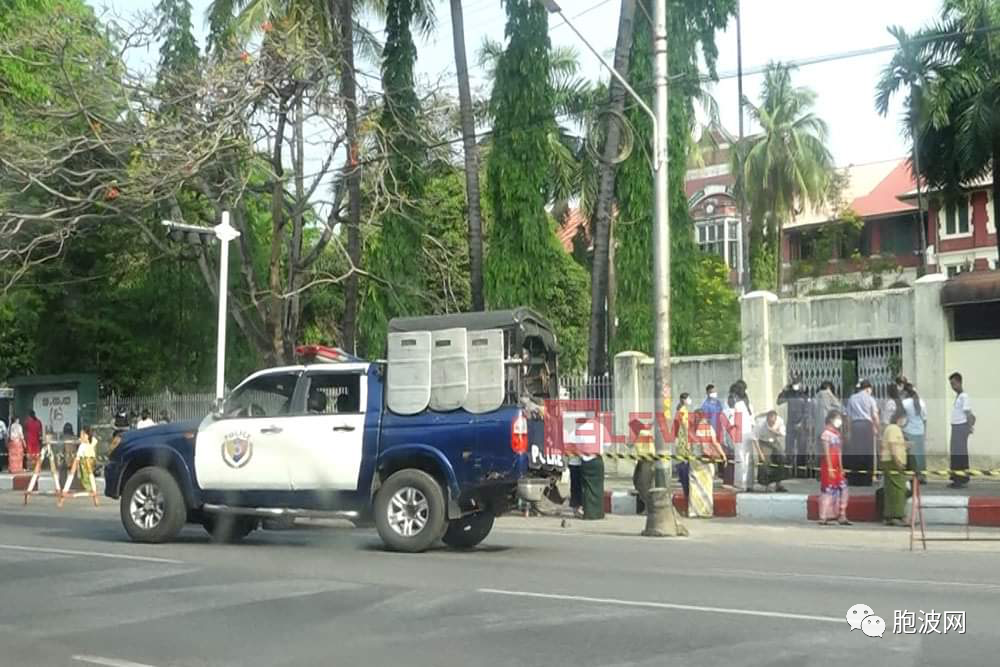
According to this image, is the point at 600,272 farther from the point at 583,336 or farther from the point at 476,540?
the point at 583,336

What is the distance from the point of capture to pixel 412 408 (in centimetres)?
1394

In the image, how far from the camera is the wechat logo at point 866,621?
8758 millimetres

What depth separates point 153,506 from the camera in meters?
15.0

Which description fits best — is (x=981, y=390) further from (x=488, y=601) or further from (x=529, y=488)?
(x=488, y=601)

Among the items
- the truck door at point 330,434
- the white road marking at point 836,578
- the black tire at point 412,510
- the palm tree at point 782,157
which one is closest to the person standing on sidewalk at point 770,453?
the black tire at point 412,510

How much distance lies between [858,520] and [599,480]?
12.1ft

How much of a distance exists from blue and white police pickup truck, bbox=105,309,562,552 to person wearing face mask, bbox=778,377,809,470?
8.41m

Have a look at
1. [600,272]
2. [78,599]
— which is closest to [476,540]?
[78,599]

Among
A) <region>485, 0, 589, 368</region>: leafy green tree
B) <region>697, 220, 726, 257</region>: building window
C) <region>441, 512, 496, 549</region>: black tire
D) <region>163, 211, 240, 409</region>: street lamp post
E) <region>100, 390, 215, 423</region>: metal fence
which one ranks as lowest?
<region>441, 512, 496, 549</region>: black tire

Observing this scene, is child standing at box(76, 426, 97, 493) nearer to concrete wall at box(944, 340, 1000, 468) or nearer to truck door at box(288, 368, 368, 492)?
truck door at box(288, 368, 368, 492)

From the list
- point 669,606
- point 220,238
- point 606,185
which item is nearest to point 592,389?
point 606,185

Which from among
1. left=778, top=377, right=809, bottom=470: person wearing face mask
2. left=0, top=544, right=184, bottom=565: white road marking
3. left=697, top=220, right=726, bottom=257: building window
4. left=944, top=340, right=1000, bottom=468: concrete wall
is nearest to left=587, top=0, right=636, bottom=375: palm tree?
left=778, top=377, right=809, bottom=470: person wearing face mask

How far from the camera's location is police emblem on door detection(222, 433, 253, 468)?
14508 millimetres

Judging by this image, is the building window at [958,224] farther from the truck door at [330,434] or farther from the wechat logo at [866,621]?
the wechat logo at [866,621]
